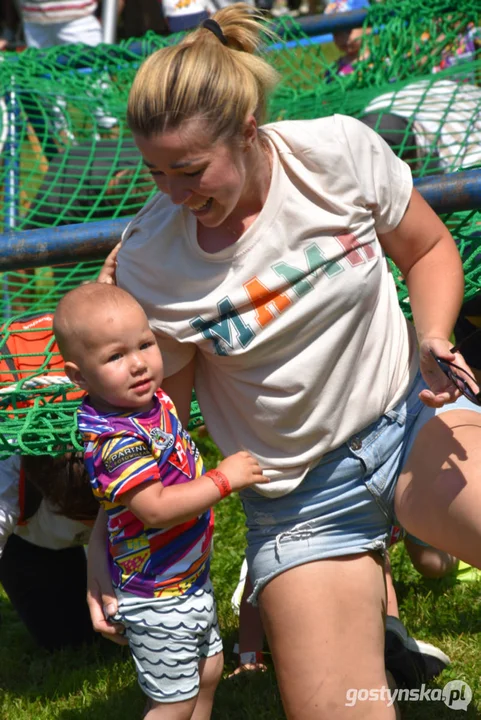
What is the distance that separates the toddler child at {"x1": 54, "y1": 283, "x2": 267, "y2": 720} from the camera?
1.92 metres

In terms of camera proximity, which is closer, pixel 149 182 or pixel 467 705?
pixel 467 705

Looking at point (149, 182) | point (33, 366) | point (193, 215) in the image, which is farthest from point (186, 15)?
point (193, 215)

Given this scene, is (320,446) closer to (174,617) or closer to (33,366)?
(174,617)

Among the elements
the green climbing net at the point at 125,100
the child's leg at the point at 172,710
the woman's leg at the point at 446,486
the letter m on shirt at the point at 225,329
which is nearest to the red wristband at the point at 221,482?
the letter m on shirt at the point at 225,329

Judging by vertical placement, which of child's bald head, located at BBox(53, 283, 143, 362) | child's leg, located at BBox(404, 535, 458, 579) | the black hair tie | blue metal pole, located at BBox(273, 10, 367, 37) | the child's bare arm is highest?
the black hair tie

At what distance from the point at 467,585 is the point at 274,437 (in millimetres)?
→ 1123

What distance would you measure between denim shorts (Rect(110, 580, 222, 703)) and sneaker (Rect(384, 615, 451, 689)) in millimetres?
615

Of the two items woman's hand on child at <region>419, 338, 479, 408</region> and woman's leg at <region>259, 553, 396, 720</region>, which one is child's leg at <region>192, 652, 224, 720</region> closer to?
woman's leg at <region>259, 553, 396, 720</region>

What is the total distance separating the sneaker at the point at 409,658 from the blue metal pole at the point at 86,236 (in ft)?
3.45

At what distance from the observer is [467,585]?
2.94 m

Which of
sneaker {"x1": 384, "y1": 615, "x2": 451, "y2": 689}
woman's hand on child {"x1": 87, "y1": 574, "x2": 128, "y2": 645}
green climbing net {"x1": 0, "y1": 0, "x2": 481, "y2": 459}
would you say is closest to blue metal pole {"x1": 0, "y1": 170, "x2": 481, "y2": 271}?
woman's hand on child {"x1": 87, "y1": 574, "x2": 128, "y2": 645}

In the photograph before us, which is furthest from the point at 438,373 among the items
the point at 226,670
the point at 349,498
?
the point at 226,670

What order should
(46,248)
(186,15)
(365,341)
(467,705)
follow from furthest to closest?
(186,15) < (467,705) < (46,248) < (365,341)

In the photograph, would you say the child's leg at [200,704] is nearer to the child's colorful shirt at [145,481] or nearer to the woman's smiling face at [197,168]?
the child's colorful shirt at [145,481]
